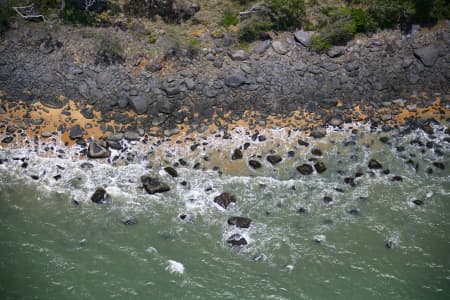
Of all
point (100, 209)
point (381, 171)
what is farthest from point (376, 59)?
point (100, 209)

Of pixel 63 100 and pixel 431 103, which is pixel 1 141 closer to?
pixel 63 100

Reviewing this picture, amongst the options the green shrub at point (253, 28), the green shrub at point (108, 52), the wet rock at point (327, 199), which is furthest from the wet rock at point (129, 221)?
the green shrub at point (253, 28)

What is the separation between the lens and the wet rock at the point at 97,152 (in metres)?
24.0

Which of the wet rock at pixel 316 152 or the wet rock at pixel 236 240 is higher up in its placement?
the wet rock at pixel 316 152

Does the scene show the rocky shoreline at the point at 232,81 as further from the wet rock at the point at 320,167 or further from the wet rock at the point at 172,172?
the wet rock at the point at 320,167

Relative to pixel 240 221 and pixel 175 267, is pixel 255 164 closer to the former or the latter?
pixel 240 221

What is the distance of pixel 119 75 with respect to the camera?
2648 cm

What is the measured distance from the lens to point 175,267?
64.4 ft

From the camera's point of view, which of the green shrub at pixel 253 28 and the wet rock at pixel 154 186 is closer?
the wet rock at pixel 154 186

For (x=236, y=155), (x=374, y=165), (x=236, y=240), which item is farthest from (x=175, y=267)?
(x=374, y=165)

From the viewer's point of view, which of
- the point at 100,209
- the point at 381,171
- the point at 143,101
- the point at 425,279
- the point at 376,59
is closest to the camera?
the point at 425,279

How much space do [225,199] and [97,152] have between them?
607cm

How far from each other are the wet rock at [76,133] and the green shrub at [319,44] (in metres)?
11.8

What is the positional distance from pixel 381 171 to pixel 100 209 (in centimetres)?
1175
